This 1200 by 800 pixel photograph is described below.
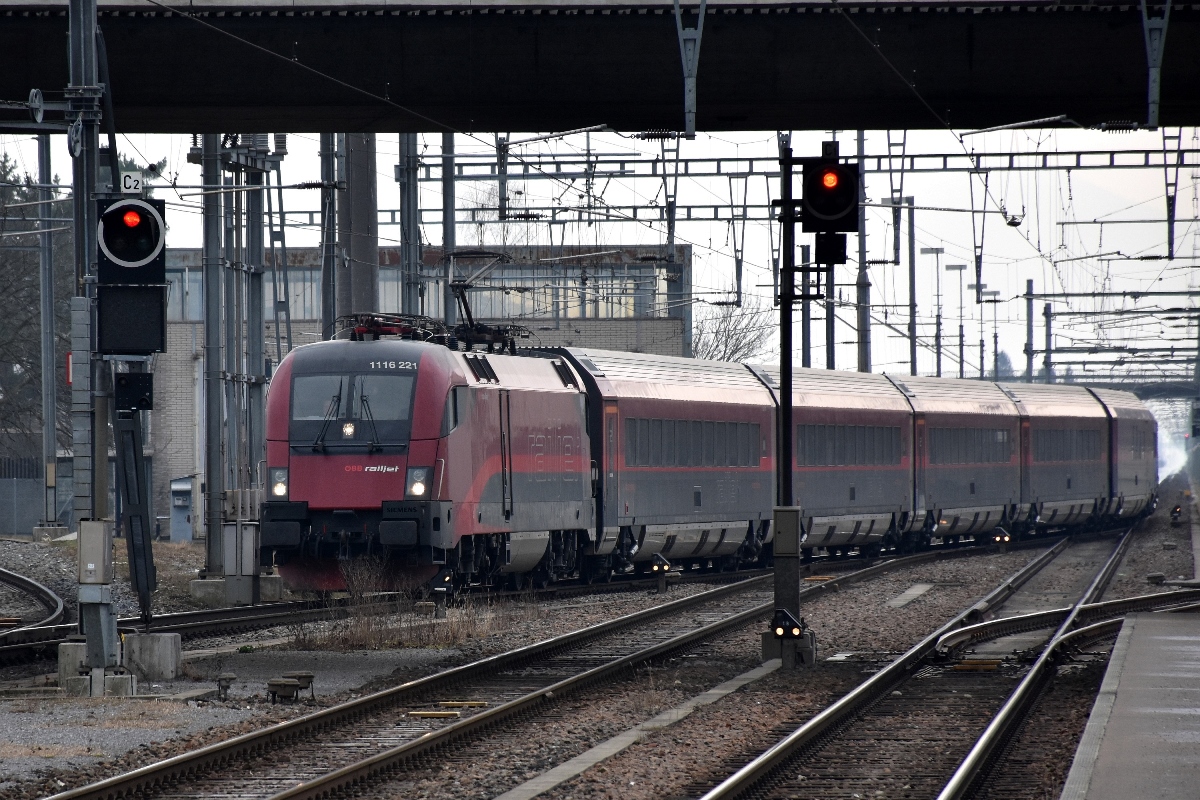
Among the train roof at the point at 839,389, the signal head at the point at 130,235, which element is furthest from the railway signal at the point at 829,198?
the train roof at the point at 839,389

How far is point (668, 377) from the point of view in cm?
2800

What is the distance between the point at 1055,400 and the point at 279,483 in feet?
89.5

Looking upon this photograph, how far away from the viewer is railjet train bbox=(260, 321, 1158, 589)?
20375mm

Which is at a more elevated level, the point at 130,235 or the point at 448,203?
the point at 448,203

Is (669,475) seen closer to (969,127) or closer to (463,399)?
(463,399)

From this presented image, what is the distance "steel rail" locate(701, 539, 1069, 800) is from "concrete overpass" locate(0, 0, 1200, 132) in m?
5.94

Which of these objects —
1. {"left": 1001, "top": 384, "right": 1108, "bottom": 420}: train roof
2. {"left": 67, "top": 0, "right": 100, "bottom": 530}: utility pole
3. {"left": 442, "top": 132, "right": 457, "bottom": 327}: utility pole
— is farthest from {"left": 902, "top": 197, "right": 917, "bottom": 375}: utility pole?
{"left": 67, "top": 0, "right": 100, "bottom": 530}: utility pole

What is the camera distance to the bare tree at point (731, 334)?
72.8m

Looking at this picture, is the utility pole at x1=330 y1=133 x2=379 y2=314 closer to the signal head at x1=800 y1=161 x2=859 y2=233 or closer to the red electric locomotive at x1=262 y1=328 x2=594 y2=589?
the red electric locomotive at x1=262 y1=328 x2=594 y2=589

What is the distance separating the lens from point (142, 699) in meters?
13.7

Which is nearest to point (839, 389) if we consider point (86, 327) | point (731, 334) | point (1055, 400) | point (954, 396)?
point (954, 396)

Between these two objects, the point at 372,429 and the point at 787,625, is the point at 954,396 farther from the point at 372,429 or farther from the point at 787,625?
the point at 787,625

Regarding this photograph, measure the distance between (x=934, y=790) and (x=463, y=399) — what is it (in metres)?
11.6

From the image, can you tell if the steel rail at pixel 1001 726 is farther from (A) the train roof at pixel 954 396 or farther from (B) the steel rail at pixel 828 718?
(A) the train roof at pixel 954 396
